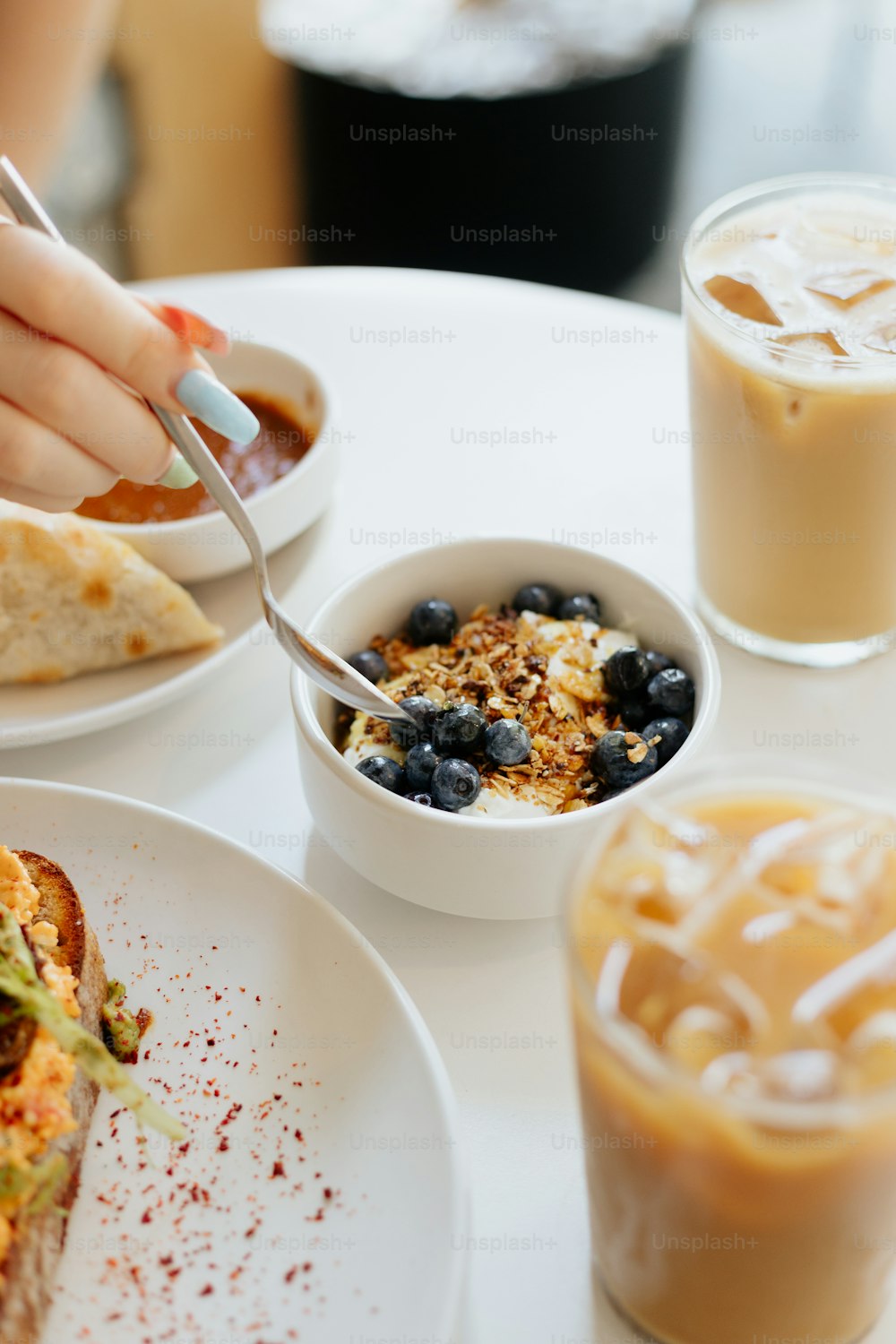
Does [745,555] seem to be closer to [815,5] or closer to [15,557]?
[15,557]

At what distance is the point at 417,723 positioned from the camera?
48.3 inches

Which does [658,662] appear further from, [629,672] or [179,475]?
[179,475]

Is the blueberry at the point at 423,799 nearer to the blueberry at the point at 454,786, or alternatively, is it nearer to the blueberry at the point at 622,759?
the blueberry at the point at 454,786

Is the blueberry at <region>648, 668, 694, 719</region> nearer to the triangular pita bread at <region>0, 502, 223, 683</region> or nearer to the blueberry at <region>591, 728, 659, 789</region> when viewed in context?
the blueberry at <region>591, 728, 659, 789</region>

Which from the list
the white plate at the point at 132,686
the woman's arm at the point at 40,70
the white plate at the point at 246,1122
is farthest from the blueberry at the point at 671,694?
the woman's arm at the point at 40,70

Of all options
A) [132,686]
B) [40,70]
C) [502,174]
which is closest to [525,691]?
[132,686]

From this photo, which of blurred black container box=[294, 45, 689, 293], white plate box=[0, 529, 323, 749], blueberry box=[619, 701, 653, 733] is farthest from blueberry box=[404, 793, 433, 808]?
blurred black container box=[294, 45, 689, 293]

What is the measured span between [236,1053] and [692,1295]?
425mm

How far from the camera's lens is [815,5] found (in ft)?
15.8

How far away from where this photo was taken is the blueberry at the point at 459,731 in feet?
3.92

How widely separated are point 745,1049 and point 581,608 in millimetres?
731

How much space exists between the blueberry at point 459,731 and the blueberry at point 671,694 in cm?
18

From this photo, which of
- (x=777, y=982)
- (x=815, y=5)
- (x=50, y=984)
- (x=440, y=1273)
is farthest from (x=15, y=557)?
(x=815, y=5)

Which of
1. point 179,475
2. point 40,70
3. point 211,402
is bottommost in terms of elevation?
point 179,475
